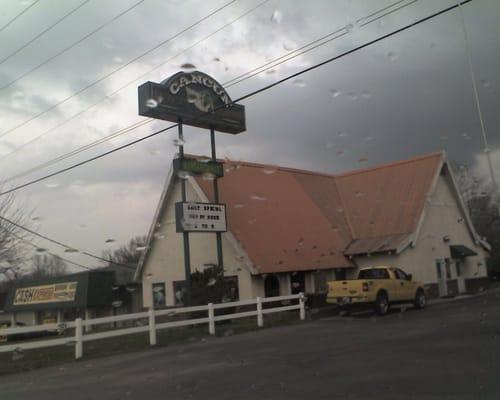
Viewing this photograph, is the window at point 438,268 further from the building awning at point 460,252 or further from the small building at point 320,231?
the building awning at point 460,252

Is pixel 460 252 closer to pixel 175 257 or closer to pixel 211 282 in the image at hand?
pixel 175 257

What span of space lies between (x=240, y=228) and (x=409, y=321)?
9201 mm

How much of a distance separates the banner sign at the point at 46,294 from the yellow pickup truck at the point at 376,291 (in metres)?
16.2

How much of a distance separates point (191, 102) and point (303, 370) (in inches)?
538

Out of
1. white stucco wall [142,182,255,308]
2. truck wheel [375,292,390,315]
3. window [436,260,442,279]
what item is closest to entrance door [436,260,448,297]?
window [436,260,442,279]

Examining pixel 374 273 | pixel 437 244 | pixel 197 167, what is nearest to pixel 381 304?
pixel 374 273

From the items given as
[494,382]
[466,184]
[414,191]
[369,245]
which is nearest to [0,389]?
[494,382]

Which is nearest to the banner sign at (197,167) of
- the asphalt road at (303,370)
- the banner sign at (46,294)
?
the asphalt road at (303,370)

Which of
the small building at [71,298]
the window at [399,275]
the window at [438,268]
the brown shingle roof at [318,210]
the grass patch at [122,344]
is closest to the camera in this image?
the grass patch at [122,344]

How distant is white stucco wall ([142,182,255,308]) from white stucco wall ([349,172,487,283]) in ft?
22.9

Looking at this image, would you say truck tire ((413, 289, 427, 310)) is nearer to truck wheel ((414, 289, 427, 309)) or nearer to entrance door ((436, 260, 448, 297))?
truck wheel ((414, 289, 427, 309))

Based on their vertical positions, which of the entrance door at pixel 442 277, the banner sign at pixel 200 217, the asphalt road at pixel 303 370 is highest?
the banner sign at pixel 200 217

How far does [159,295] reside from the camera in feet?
89.1

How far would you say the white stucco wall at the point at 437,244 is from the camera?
2691 cm
